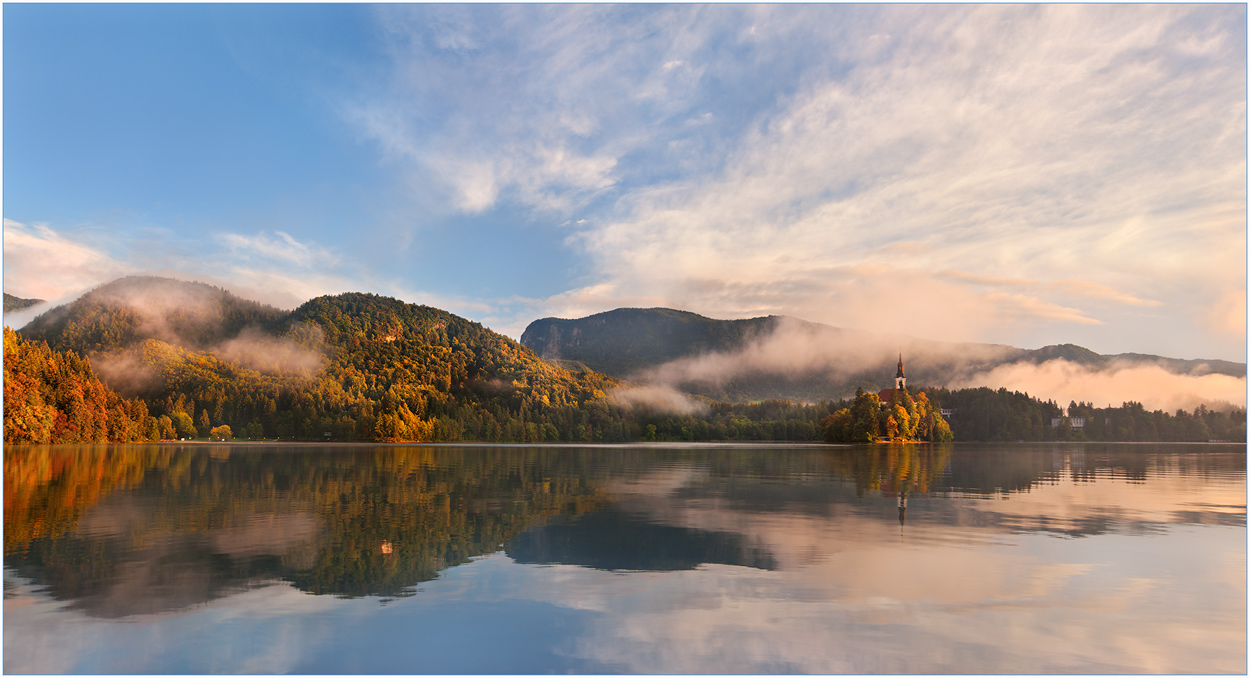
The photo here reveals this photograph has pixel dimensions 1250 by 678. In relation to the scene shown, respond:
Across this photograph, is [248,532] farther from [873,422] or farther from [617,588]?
[873,422]

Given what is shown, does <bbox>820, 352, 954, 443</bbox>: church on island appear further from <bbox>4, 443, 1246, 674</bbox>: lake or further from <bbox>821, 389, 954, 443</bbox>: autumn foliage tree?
<bbox>4, 443, 1246, 674</bbox>: lake

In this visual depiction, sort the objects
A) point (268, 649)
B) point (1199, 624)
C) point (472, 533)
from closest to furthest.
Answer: point (268, 649) → point (1199, 624) → point (472, 533)

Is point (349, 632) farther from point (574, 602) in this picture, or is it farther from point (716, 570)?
point (716, 570)

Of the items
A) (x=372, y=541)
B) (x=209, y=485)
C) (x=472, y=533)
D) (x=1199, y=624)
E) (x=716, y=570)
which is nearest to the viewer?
(x=1199, y=624)

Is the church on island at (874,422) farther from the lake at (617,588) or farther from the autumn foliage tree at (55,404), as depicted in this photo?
the autumn foliage tree at (55,404)

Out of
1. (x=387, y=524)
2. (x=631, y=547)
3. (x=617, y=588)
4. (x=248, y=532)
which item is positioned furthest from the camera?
(x=387, y=524)

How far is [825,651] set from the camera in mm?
11750

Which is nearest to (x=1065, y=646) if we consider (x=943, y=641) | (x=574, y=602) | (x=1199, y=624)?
(x=943, y=641)

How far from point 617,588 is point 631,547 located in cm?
473

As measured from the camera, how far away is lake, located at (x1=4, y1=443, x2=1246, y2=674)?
11656 millimetres

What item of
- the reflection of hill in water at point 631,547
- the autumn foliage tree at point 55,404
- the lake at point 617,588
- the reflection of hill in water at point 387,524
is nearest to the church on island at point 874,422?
the reflection of hill in water at point 387,524

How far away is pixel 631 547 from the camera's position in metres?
20.0

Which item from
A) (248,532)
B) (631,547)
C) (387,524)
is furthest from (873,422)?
(248,532)

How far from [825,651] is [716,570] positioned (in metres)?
5.52
